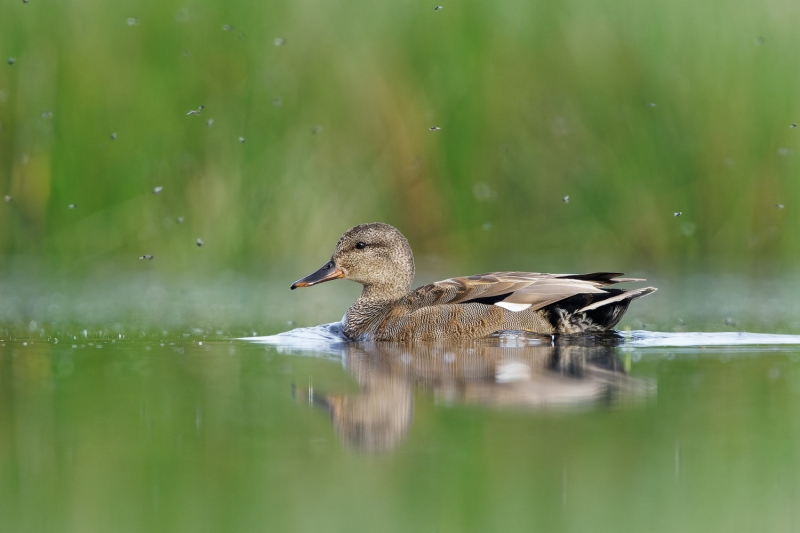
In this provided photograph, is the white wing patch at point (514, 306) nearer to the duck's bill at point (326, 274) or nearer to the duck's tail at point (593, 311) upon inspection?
the duck's tail at point (593, 311)

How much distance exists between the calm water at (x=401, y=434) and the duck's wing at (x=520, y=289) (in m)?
0.24

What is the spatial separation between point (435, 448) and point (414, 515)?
2.76 ft

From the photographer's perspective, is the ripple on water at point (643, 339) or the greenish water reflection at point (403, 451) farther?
the ripple on water at point (643, 339)

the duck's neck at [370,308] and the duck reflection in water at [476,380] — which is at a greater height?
the duck's neck at [370,308]

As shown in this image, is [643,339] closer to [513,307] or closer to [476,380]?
[513,307]

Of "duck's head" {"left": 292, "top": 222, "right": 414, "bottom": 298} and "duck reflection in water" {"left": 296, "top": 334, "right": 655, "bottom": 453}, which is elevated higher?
"duck's head" {"left": 292, "top": 222, "right": 414, "bottom": 298}

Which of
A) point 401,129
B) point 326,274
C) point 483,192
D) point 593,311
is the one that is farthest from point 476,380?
point 401,129

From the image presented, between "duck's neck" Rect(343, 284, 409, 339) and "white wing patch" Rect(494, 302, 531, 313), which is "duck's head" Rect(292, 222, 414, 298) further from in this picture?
"white wing patch" Rect(494, 302, 531, 313)

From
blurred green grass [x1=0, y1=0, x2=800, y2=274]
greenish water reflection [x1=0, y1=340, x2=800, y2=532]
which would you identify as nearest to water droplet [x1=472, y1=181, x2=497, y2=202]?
blurred green grass [x1=0, y1=0, x2=800, y2=274]

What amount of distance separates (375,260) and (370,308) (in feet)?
1.24

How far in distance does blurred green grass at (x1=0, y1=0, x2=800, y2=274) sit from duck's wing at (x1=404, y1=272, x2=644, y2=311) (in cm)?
323

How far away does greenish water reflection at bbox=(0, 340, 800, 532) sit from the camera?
337cm

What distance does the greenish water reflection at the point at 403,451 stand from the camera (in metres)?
3.37

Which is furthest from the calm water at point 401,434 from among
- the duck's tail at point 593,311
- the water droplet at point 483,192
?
the water droplet at point 483,192
